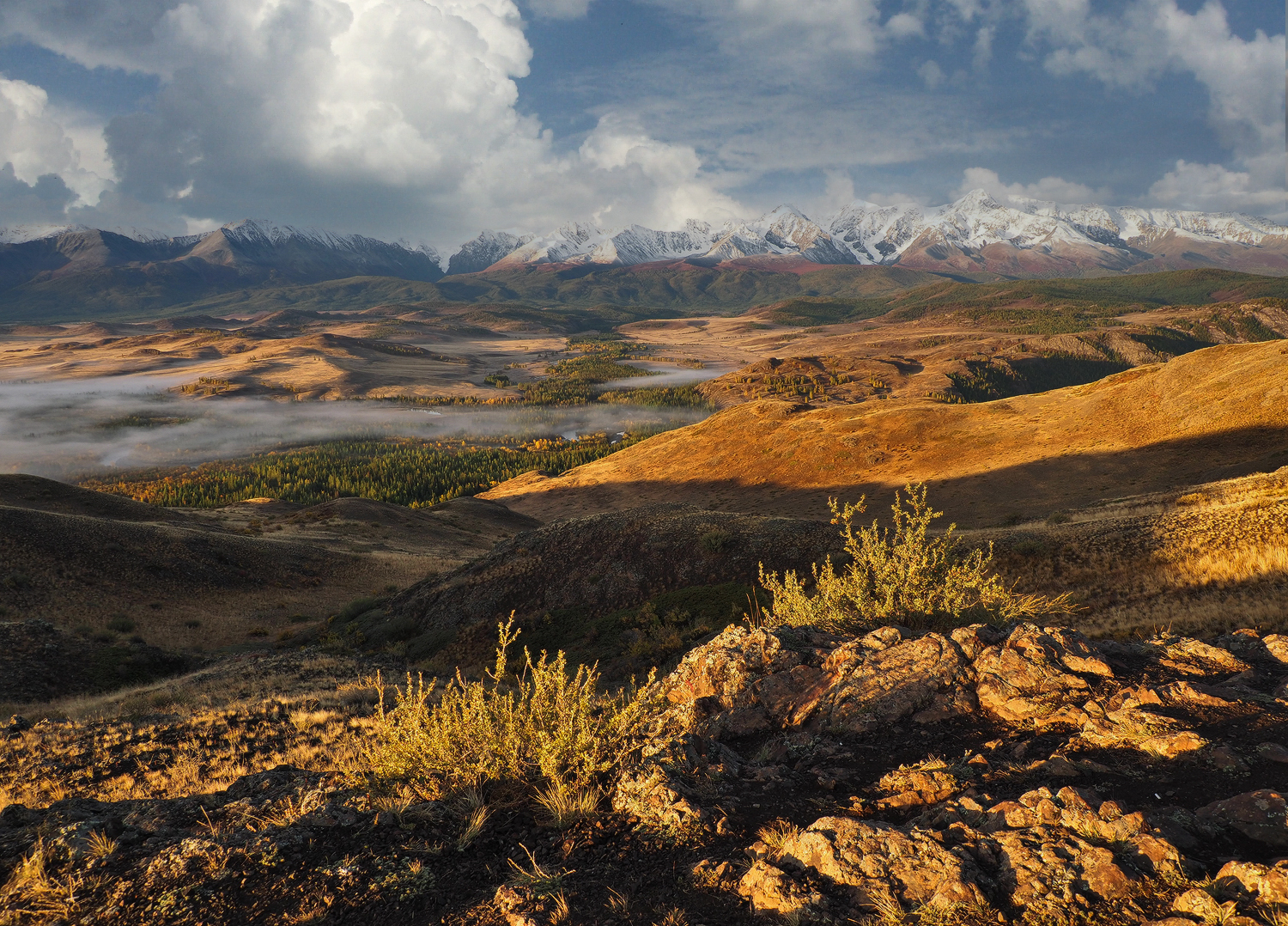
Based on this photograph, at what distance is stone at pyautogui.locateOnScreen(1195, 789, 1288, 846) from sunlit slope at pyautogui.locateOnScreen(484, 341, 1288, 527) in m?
41.4

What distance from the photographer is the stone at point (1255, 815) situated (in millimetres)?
3965

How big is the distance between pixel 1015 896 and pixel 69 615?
1553 inches

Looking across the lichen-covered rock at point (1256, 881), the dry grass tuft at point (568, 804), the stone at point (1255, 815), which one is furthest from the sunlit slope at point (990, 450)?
the dry grass tuft at point (568, 804)

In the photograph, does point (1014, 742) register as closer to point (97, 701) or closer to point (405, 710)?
point (405, 710)

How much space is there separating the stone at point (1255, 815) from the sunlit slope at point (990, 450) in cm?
4137

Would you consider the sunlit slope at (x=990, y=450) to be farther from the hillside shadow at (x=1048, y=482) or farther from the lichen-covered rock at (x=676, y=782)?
the lichen-covered rock at (x=676, y=782)

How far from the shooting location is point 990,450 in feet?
196

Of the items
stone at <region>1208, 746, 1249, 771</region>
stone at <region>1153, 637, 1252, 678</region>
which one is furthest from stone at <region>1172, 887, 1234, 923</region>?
stone at <region>1153, 637, 1252, 678</region>

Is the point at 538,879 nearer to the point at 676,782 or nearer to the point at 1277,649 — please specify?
the point at 676,782

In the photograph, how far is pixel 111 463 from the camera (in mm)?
157250

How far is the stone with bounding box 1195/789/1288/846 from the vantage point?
3965 mm

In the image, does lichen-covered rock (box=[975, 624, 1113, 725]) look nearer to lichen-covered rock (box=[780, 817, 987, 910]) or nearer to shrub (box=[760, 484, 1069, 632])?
shrub (box=[760, 484, 1069, 632])

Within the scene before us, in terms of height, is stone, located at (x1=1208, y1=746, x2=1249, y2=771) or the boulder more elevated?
stone, located at (x1=1208, y1=746, x2=1249, y2=771)

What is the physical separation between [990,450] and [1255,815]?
63594 mm
